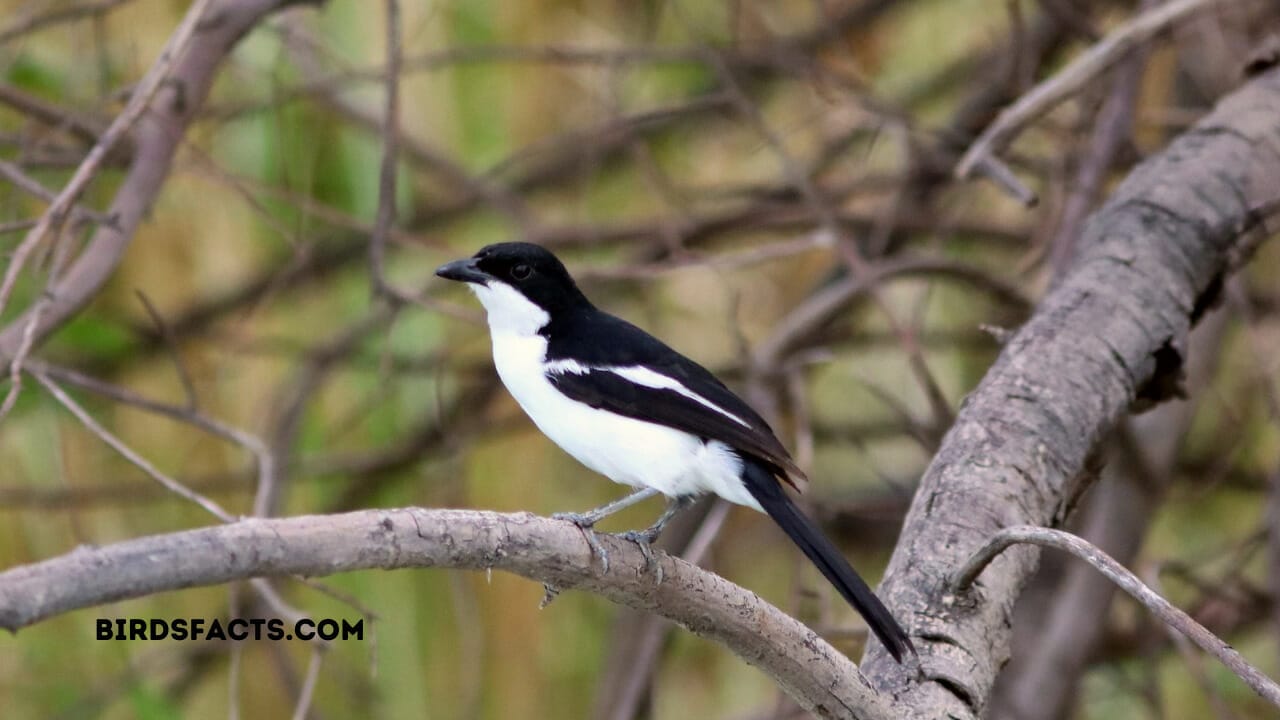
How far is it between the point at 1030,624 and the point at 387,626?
6.56 feet

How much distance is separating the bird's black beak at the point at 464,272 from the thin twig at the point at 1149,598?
4.03 ft

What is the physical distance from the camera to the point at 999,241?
15.6ft

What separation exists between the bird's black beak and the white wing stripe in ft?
1.00

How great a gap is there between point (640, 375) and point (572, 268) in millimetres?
1950

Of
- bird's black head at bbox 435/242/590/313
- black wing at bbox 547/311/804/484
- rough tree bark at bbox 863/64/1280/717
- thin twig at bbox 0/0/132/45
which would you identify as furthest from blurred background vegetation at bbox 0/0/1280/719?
black wing at bbox 547/311/804/484

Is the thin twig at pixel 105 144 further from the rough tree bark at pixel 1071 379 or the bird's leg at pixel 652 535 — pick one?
the rough tree bark at pixel 1071 379

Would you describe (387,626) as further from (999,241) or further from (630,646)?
(999,241)

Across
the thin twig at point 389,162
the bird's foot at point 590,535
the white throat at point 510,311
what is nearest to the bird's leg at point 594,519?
the bird's foot at point 590,535

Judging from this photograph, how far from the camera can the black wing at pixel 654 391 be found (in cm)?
251

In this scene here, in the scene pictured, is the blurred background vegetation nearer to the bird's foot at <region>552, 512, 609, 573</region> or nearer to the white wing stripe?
the white wing stripe

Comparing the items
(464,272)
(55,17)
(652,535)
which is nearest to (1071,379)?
(652,535)

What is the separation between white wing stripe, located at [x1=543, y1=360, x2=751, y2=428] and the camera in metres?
2.60

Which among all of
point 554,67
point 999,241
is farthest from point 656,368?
point 554,67

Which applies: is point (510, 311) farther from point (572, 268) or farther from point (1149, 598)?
point (572, 268)
